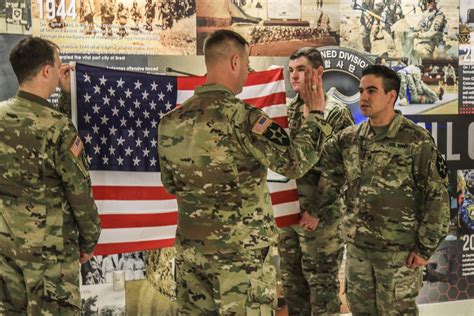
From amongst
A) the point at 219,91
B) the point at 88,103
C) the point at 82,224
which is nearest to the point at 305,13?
the point at 88,103

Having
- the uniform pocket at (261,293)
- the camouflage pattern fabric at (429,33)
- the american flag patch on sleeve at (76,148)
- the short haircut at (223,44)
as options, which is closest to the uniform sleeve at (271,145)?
the short haircut at (223,44)

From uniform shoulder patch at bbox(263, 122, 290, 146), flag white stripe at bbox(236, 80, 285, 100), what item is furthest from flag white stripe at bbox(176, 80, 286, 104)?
uniform shoulder patch at bbox(263, 122, 290, 146)

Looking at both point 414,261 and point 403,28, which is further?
point 403,28

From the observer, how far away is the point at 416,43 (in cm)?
523

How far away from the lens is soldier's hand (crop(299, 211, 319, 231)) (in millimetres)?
3760

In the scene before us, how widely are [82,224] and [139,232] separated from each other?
76 cm

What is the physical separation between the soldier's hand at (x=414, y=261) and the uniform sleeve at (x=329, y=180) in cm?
62

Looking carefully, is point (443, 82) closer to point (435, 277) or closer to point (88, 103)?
point (435, 277)

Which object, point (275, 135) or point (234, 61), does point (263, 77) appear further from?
point (275, 135)

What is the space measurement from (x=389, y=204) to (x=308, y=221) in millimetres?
573

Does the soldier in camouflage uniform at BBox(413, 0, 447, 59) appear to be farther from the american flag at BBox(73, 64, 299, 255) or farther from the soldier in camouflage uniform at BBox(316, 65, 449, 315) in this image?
the american flag at BBox(73, 64, 299, 255)

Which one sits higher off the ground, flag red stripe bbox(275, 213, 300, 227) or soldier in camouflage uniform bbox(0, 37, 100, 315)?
soldier in camouflage uniform bbox(0, 37, 100, 315)

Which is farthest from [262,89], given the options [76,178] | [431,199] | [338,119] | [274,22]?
[76,178]

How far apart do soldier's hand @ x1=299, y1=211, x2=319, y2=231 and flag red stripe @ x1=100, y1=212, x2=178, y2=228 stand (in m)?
0.76
